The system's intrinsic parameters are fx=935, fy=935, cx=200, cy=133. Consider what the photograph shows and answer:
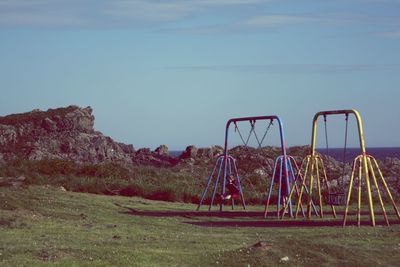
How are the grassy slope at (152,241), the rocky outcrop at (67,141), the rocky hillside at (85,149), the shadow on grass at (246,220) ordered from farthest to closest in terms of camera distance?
1. the rocky outcrop at (67,141)
2. the rocky hillside at (85,149)
3. the shadow on grass at (246,220)
4. the grassy slope at (152,241)

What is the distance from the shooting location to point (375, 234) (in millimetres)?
20766

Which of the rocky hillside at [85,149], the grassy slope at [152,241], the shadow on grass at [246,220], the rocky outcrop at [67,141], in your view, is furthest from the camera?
the rocky outcrop at [67,141]

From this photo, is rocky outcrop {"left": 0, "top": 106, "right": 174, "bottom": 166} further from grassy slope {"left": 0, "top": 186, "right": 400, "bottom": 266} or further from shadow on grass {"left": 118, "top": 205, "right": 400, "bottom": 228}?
grassy slope {"left": 0, "top": 186, "right": 400, "bottom": 266}

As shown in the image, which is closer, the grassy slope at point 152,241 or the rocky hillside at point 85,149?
the grassy slope at point 152,241

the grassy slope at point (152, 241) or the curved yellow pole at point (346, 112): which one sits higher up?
the curved yellow pole at point (346, 112)

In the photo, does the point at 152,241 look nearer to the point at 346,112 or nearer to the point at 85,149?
the point at 346,112

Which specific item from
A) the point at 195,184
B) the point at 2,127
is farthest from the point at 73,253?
the point at 2,127

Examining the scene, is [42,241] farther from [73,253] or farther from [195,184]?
[195,184]

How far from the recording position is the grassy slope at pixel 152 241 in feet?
52.0

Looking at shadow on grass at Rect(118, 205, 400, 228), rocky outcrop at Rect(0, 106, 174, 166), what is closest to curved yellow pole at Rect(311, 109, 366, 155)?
shadow on grass at Rect(118, 205, 400, 228)

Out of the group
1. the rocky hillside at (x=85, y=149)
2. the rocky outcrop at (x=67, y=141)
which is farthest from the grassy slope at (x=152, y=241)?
the rocky outcrop at (x=67, y=141)

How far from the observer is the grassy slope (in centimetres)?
1584

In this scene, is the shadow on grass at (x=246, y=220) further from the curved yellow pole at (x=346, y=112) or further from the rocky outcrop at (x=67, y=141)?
the rocky outcrop at (x=67, y=141)

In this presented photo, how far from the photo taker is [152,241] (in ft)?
60.0
